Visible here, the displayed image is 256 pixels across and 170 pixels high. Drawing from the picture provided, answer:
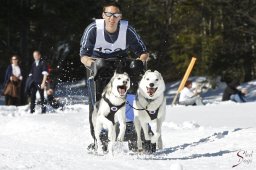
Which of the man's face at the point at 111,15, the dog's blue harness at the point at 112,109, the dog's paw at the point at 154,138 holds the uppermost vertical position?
the man's face at the point at 111,15

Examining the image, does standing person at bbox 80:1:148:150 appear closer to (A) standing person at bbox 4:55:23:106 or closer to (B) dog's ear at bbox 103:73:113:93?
Answer: (B) dog's ear at bbox 103:73:113:93

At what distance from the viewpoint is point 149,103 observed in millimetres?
6543

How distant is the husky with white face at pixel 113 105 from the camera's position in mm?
6188

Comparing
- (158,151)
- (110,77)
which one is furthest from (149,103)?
(158,151)

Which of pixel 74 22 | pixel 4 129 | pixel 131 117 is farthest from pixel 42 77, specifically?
pixel 74 22

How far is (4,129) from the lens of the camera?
35.2 feet

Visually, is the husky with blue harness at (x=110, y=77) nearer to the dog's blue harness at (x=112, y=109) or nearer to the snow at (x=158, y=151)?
the dog's blue harness at (x=112, y=109)

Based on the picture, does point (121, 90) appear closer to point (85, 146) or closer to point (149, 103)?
point (149, 103)

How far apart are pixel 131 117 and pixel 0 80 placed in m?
27.5

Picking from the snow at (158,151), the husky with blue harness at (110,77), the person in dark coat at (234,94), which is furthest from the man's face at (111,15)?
the person in dark coat at (234,94)

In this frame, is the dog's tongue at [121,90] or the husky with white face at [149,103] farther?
the husky with white face at [149,103]

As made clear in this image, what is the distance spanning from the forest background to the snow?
427 inches

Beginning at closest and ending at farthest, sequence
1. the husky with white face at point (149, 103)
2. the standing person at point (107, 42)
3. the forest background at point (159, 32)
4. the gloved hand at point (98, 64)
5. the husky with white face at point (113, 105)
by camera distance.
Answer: the husky with white face at point (113, 105)
the husky with white face at point (149, 103)
the gloved hand at point (98, 64)
the standing person at point (107, 42)
the forest background at point (159, 32)

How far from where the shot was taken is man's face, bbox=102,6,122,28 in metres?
6.82
